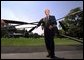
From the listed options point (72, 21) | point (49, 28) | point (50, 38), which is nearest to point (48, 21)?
point (49, 28)

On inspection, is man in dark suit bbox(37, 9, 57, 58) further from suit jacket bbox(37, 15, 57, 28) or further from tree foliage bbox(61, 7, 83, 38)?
tree foliage bbox(61, 7, 83, 38)

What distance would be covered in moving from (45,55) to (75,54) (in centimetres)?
78

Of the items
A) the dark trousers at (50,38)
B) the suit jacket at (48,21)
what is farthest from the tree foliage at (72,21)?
the dark trousers at (50,38)

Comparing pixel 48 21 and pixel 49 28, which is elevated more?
pixel 48 21

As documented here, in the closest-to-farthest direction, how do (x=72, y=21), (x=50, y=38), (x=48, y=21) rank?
(x=48, y=21), (x=50, y=38), (x=72, y=21)

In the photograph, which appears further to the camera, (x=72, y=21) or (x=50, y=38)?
(x=72, y=21)

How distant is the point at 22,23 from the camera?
6.96 meters

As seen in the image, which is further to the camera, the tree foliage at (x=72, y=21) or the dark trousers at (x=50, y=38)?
the dark trousers at (x=50, y=38)

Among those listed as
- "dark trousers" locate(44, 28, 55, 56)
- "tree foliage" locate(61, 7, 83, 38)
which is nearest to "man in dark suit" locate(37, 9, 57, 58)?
"dark trousers" locate(44, 28, 55, 56)

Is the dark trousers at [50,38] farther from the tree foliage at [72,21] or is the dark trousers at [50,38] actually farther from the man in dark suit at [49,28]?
the tree foliage at [72,21]

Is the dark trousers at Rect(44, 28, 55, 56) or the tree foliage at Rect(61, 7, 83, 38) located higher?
the tree foliage at Rect(61, 7, 83, 38)

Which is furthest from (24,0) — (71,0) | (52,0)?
(71,0)

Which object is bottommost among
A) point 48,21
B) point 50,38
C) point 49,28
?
point 50,38

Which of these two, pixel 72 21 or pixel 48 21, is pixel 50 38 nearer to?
pixel 48 21
